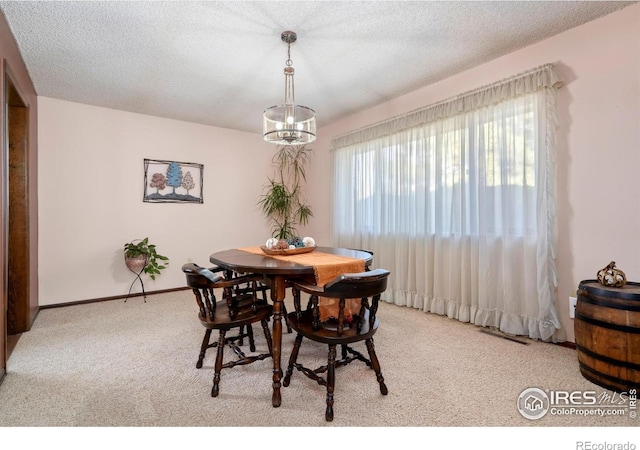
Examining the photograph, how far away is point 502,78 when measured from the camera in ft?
9.29

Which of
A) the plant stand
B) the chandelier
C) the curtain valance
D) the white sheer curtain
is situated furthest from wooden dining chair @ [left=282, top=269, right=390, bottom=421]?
the plant stand

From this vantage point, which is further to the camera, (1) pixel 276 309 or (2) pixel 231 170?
(2) pixel 231 170

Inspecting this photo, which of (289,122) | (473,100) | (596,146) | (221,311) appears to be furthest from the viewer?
(473,100)

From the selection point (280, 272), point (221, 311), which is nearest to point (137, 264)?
point (221, 311)

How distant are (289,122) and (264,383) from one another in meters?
1.94

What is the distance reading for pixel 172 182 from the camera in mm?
4484

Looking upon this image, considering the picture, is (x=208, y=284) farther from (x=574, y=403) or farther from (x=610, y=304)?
(x=610, y=304)

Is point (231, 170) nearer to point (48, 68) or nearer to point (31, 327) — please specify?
point (48, 68)

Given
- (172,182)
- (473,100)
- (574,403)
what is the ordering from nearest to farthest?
(574,403)
(473,100)
(172,182)

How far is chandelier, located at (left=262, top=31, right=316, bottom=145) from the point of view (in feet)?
8.13

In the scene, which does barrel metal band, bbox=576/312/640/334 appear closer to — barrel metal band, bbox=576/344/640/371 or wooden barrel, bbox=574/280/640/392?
wooden barrel, bbox=574/280/640/392

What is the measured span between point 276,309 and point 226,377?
2.09 ft
